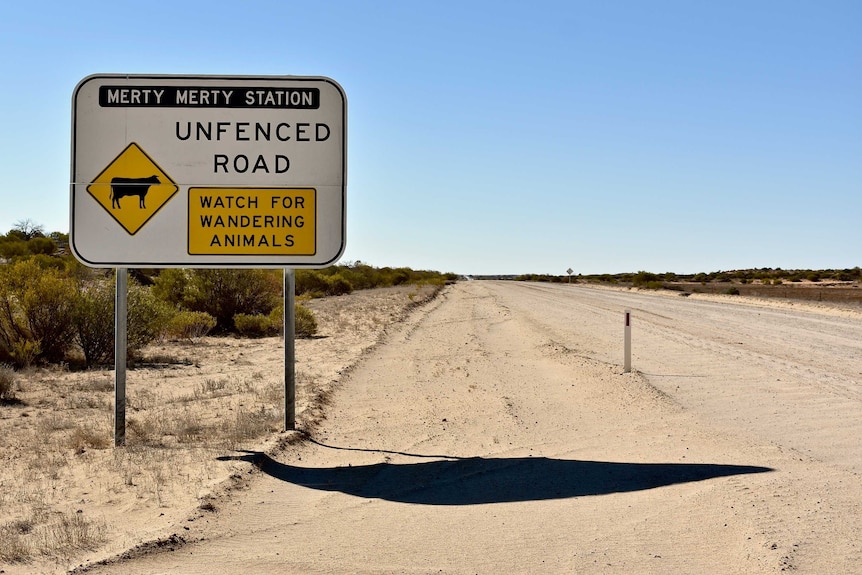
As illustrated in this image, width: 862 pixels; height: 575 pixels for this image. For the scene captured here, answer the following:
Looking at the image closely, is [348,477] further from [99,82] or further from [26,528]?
[99,82]

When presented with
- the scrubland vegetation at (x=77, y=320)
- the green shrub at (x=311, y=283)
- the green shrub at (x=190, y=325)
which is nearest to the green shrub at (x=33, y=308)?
the scrubland vegetation at (x=77, y=320)

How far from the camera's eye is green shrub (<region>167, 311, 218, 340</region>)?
68.5 feet

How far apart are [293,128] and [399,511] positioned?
14.9ft

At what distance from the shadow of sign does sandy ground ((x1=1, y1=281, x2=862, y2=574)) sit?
0.09 ft

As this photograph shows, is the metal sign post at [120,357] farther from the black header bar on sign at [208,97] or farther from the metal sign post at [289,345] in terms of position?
the black header bar on sign at [208,97]

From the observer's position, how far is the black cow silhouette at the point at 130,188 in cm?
866

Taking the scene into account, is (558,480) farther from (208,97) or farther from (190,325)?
(190,325)

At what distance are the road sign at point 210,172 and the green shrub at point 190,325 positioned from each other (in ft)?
39.3

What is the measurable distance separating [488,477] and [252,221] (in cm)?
386

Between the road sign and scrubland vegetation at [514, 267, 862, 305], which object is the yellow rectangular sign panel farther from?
scrubland vegetation at [514, 267, 862, 305]

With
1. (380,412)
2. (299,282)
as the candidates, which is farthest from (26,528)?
(299,282)

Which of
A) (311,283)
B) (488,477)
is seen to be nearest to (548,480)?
(488,477)

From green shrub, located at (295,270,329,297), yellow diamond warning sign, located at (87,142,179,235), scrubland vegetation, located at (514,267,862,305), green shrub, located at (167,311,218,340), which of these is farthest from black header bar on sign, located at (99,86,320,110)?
green shrub, located at (295,270,329,297)

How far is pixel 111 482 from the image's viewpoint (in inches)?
276
